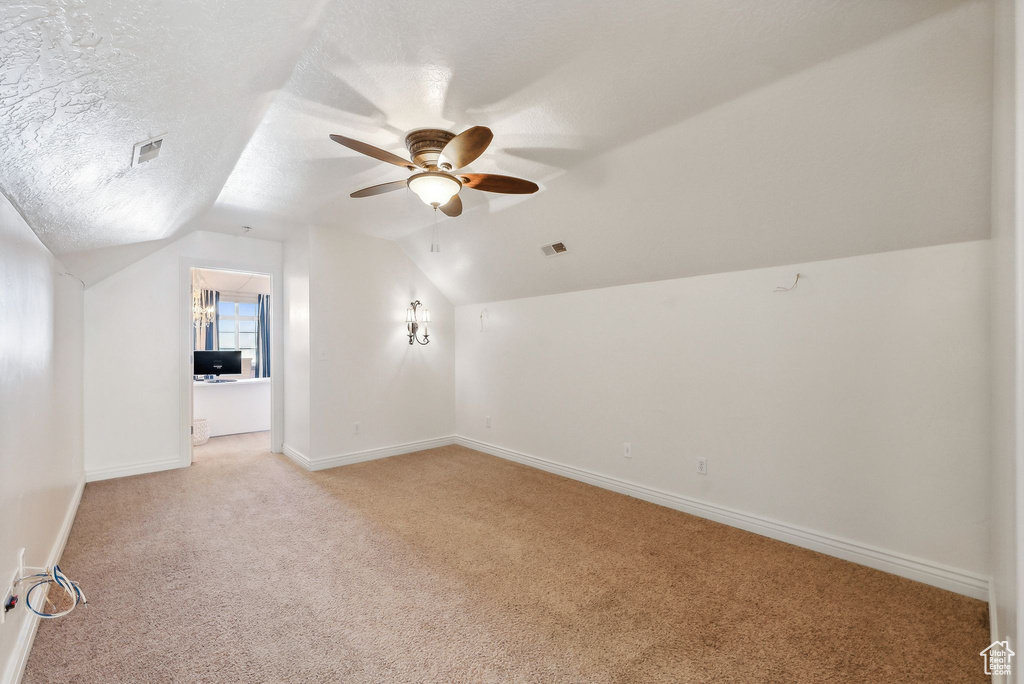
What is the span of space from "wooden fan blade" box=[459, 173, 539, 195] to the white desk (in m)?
5.59

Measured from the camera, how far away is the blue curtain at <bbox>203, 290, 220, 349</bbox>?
775cm

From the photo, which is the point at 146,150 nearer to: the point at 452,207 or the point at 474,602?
the point at 452,207

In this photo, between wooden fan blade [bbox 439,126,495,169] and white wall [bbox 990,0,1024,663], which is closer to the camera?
white wall [bbox 990,0,1024,663]

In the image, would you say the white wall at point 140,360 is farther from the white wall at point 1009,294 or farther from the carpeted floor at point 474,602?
the white wall at point 1009,294

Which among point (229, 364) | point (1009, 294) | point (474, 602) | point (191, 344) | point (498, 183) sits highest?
point (498, 183)

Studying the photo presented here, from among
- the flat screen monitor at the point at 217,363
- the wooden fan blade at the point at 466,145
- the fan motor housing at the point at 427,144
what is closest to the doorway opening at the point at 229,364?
the flat screen monitor at the point at 217,363

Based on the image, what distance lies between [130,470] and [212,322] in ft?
13.7

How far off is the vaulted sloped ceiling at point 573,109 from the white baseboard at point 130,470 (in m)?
2.17

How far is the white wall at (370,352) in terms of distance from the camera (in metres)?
4.53

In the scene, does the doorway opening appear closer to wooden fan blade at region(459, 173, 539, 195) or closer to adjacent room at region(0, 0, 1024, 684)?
adjacent room at region(0, 0, 1024, 684)

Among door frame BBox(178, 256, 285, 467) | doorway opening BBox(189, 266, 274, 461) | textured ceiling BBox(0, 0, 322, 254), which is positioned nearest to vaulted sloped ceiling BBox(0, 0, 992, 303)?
textured ceiling BBox(0, 0, 322, 254)

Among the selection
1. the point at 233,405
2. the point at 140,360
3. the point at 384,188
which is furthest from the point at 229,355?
the point at 384,188

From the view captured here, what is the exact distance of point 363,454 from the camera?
4766 mm

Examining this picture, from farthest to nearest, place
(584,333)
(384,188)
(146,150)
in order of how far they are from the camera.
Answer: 1. (584,333)
2. (384,188)
3. (146,150)
